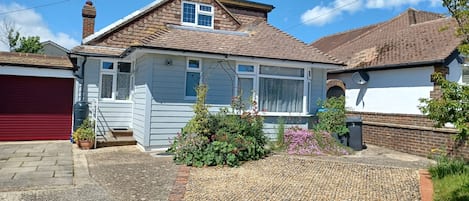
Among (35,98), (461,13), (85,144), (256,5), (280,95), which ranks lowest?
(85,144)

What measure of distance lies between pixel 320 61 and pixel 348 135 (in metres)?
2.67

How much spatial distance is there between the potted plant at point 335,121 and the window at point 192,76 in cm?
423

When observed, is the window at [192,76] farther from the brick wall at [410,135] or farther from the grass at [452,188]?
the brick wall at [410,135]

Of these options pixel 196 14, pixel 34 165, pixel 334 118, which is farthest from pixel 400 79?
pixel 34 165

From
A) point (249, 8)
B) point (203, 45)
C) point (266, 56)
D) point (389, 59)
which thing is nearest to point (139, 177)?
point (203, 45)

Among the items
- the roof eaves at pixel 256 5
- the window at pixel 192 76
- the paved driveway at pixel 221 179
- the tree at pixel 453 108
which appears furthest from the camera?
the roof eaves at pixel 256 5

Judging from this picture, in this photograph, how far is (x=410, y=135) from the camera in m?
10.6

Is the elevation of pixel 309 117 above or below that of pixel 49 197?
above

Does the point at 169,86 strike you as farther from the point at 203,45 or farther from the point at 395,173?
the point at 395,173

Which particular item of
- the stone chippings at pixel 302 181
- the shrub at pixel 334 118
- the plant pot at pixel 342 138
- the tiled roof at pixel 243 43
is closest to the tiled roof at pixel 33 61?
the tiled roof at pixel 243 43

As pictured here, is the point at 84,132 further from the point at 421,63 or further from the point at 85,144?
the point at 421,63

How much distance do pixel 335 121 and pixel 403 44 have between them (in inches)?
262

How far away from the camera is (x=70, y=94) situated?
12125 mm

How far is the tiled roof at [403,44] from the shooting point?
1234 cm
